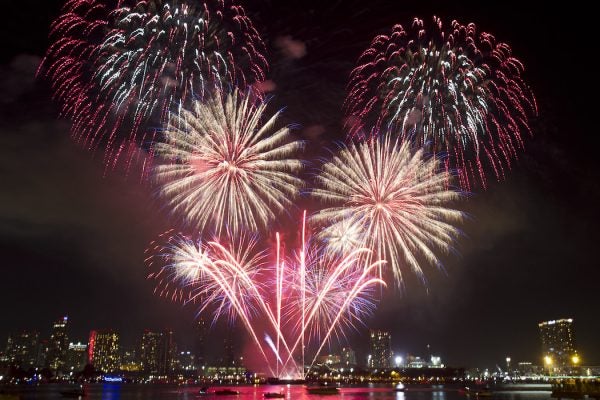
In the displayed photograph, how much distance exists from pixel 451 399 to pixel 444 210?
190 ft

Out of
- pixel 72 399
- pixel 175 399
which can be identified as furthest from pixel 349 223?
pixel 72 399

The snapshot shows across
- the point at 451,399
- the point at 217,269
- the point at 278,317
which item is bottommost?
the point at 451,399

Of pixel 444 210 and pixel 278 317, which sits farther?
pixel 278 317

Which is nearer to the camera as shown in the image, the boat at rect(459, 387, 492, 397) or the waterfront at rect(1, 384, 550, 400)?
the waterfront at rect(1, 384, 550, 400)

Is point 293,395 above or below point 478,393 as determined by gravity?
above

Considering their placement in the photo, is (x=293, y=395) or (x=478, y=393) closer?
(x=293, y=395)

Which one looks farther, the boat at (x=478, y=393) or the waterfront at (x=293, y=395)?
the boat at (x=478, y=393)

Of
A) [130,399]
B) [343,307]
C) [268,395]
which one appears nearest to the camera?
[343,307]

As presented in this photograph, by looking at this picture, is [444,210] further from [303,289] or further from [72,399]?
[72,399]

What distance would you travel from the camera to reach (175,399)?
8069 centimetres

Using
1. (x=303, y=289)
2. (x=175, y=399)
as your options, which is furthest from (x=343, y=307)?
(x=175, y=399)

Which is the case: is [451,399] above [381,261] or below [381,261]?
below

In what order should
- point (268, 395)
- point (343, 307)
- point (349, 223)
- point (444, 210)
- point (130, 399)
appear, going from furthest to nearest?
point (130, 399), point (268, 395), point (343, 307), point (349, 223), point (444, 210)

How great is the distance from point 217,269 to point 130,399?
51166mm
